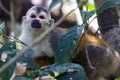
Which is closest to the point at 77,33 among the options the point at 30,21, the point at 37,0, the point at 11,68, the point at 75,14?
Result: the point at 11,68

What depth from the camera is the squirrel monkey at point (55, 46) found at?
120 inches

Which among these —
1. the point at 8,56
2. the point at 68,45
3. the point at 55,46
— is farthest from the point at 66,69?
the point at 55,46

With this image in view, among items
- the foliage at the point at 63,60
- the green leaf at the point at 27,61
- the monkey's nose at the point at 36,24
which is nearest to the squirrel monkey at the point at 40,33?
the monkey's nose at the point at 36,24

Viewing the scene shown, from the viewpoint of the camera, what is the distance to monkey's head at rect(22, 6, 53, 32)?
3.21 m

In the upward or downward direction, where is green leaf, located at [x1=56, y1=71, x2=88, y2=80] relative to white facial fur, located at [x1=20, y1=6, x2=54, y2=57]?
downward

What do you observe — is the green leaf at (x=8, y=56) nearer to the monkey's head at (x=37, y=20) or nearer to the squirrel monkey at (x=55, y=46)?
the squirrel monkey at (x=55, y=46)

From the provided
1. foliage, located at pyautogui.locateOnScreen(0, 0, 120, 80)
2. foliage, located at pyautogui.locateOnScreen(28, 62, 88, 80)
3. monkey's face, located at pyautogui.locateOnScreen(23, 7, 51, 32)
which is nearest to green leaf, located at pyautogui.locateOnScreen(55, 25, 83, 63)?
foliage, located at pyautogui.locateOnScreen(0, 0, 120, 80)

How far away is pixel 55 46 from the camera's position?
3.06 metres

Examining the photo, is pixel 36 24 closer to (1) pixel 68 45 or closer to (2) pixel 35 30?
(2) pixel 35 30

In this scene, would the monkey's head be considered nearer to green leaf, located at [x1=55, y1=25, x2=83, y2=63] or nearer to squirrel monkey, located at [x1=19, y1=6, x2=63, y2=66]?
squirrel monkey, located at [x1=19, y1=6, x2=63, y2=66]

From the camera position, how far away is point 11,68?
65.7 inches

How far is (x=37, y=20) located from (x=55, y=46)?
0.33 meters

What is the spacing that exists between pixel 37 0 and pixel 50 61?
91.8 inches

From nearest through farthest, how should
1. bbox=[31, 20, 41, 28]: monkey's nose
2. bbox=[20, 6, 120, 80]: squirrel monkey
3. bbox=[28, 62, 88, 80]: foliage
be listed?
1. bbox=[28, 62, 88, 80]: foliage
2. bbox=[20, 6, 120, 80]: squirrel monkey
3. bbox=[31, 20, 41, 28]: monkey's nose
